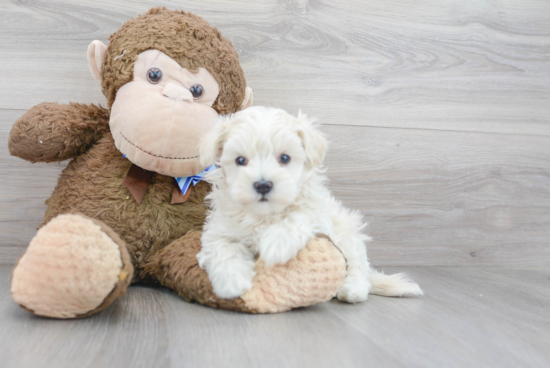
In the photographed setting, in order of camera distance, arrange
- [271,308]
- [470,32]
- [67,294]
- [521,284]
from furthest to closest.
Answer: [470,32] → [521,284] → [271,308] → [67,294]

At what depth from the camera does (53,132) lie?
1.05 m

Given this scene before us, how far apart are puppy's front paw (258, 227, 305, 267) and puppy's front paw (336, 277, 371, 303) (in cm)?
22

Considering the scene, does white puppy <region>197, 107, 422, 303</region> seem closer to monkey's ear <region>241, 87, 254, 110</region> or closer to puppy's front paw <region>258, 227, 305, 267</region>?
puppy's front paw <region>258, 227, 305, 267</region>

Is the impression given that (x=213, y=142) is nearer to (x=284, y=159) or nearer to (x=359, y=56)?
(x=284, y=159)

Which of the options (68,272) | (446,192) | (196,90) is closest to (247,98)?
(196,90)

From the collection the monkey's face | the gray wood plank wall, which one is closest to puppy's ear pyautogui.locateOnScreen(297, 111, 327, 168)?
the monkey's face

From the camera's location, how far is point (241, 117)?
92 cm

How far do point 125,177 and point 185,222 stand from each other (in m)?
0.19

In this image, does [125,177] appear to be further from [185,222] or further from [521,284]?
[521,284]

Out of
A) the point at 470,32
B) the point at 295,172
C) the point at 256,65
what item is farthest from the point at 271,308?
the point at 470,32

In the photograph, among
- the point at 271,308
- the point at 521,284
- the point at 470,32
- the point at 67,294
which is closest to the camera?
Result: the point at 67,294

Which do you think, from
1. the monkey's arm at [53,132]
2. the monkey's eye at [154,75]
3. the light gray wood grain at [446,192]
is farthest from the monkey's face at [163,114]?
the light gray wood grain at [446,192]

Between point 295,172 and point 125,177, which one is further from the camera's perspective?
point 125,177

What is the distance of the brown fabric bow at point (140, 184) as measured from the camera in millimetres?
1091
